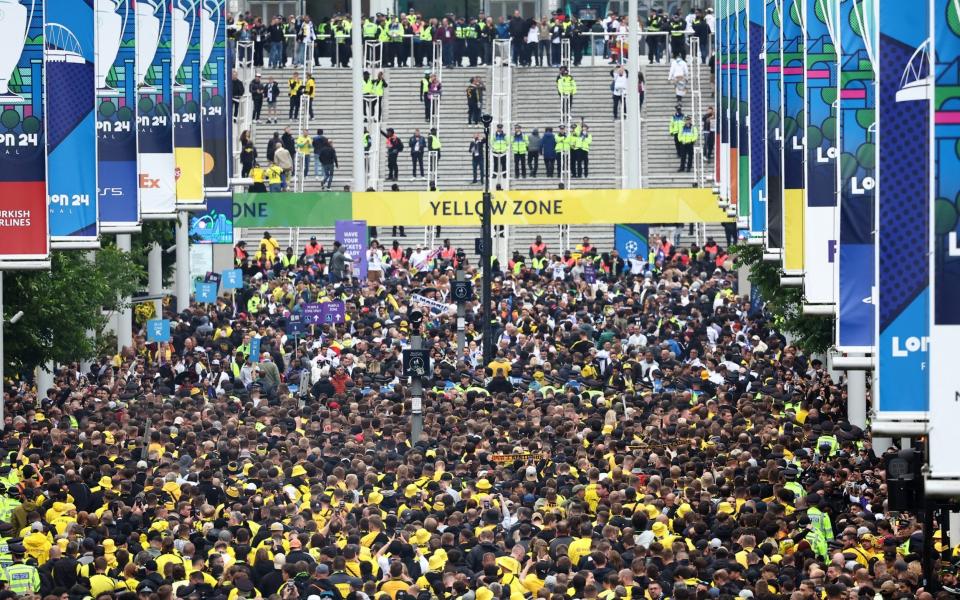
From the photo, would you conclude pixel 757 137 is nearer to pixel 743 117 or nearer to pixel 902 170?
pixel 743 117

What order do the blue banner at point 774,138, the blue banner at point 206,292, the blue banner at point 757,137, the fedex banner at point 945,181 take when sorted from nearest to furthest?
the fedex banner at point 945,181 < the blue banner at point 774,138 < the blue banner at point 757,137 < the blue banner at point 206,292

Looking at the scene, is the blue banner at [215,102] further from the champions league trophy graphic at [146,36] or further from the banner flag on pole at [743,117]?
the banner flag on pole at [743,117]

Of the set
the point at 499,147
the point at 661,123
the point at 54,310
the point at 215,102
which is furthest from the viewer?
the point at 661,123

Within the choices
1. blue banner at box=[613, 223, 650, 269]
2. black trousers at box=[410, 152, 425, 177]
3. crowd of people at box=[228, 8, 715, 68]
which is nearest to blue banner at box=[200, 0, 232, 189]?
blue banner at box=[613, 223, 650, 269]

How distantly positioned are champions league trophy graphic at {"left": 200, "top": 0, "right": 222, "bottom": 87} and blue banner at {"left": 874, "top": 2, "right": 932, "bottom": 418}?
2249 cm

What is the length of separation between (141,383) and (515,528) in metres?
15.0

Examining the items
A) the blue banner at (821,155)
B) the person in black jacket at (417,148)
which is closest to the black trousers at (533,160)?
the person in black jacket at (417,148)

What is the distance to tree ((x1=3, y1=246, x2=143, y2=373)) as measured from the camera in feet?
91.5

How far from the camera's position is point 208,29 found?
35.0 metres

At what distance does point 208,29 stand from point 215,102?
4.12 feet

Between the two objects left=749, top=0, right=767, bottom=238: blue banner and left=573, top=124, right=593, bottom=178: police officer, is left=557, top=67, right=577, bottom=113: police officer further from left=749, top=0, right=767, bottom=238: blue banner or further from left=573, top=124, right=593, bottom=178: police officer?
left=749, top=0, right=767, bottom=238: blue banner

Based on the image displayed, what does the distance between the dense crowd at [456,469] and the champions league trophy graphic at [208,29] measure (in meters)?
4.56

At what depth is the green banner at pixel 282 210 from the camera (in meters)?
46.2

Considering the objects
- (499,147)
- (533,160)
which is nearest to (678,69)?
(533,160)
